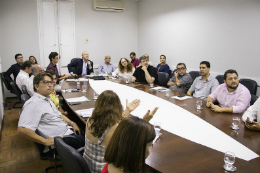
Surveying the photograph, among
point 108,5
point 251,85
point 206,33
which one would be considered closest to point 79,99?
point 251,85

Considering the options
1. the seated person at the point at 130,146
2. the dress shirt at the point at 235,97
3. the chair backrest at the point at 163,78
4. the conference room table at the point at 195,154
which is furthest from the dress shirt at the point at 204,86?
the seated person at the point at 130,146

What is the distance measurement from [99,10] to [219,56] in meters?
4.44

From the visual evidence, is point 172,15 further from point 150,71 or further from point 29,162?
point 29,162

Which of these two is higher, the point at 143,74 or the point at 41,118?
the point at 143,74

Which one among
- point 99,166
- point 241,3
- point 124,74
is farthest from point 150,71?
point 99,166

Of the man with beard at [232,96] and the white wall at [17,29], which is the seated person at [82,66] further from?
the man with beard at [232,96]

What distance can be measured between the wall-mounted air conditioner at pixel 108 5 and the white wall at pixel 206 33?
0.88m

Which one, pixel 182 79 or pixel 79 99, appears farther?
pixel 182 79

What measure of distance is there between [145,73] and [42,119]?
263cm

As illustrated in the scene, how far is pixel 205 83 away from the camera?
356 cm

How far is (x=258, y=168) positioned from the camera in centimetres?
129

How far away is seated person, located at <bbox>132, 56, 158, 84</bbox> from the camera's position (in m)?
4.29

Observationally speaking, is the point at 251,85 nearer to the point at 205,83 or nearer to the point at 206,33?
the point at 205,83

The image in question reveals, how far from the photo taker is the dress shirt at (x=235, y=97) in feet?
7.91
